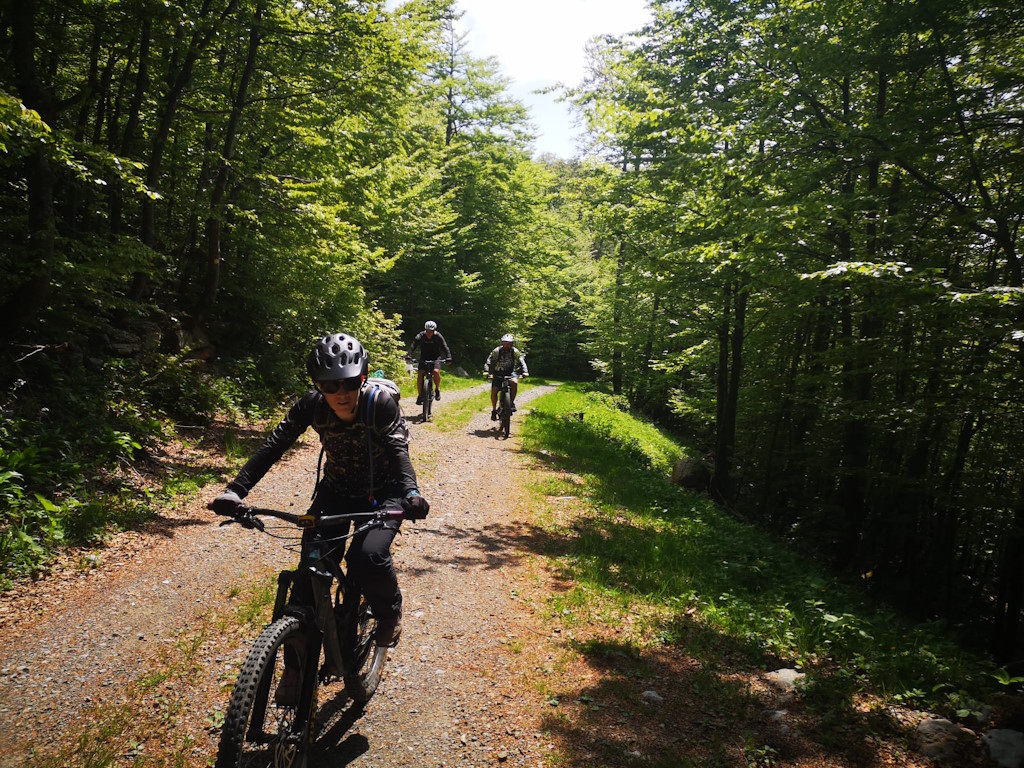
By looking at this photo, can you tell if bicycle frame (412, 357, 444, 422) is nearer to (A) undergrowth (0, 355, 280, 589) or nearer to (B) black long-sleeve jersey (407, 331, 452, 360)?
(B) black long-sleeve jersey (407, 331, 452, 360)

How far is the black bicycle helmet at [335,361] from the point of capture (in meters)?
3.23

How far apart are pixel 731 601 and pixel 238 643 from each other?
494cm

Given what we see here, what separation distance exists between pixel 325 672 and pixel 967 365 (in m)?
8.99

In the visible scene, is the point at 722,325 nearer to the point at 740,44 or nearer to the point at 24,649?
the point at 740,44

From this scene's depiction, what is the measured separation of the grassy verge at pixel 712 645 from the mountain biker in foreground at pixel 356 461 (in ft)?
5.89

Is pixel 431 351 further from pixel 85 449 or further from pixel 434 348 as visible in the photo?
pixel 85 449

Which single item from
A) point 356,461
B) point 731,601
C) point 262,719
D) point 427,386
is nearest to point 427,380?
point 427,386

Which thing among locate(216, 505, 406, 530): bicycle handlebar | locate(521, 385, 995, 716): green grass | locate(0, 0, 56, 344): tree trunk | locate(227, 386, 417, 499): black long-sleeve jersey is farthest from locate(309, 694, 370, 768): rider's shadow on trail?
locate(0, 0, 56, 344): tree trunk

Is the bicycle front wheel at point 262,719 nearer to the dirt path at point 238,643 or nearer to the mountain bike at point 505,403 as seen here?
the dirt path at point 238,643

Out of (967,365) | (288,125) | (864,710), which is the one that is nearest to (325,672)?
(864,710)

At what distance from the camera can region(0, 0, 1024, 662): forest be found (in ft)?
22.2

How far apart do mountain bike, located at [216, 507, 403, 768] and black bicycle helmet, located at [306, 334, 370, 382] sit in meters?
0.82

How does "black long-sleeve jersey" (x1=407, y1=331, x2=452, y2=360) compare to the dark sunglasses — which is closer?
the dark sunglasses

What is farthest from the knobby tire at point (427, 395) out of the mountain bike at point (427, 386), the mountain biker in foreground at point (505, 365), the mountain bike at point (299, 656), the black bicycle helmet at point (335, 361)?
the black bicycle helmet at point (335, 361)
